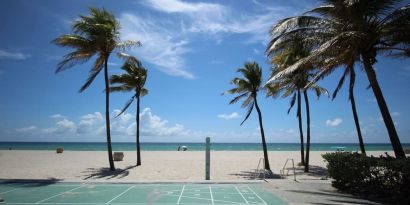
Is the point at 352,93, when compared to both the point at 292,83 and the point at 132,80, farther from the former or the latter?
the point at 132,80

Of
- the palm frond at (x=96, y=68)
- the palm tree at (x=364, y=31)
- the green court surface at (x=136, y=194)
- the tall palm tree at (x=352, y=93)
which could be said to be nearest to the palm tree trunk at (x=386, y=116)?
the palm tree at (x=364, y=31)

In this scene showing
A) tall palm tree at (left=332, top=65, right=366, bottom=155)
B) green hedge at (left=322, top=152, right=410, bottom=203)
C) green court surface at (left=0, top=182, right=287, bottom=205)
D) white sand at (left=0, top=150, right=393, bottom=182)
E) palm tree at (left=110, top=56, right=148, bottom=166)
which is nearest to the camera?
green hedge at (left=322, top=152, right=410, bottom=203)

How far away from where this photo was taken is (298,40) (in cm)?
1396

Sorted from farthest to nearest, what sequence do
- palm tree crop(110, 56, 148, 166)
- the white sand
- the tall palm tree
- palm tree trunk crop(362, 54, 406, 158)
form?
palm tree crop(110, 56, 148, 166) → the white sand → the tall palm tree → palm tree trunk crop(362, 54, 406, 158)

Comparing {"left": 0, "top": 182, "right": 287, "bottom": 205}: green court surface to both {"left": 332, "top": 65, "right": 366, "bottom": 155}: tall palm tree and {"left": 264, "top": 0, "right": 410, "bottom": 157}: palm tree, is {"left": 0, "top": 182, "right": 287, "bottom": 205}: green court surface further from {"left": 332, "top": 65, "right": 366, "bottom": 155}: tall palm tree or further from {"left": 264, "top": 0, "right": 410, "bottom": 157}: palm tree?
{"left": 332, "top": 65, "right": 366, "bottom": 155}: tall palm tree

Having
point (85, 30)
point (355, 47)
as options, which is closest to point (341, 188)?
point (355, 47)

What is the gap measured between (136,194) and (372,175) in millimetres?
8360

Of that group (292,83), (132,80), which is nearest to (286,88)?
(292,83)

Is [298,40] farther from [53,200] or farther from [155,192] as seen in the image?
[53,200]

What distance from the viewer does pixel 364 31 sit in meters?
12.1

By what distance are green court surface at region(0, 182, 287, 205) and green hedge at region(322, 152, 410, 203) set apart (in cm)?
286

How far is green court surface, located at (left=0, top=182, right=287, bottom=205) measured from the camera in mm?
11049

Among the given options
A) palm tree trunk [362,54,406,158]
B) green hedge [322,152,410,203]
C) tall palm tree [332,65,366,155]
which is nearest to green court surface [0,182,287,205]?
green hedge [322,152,410,203]

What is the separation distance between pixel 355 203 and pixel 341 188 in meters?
2.70
